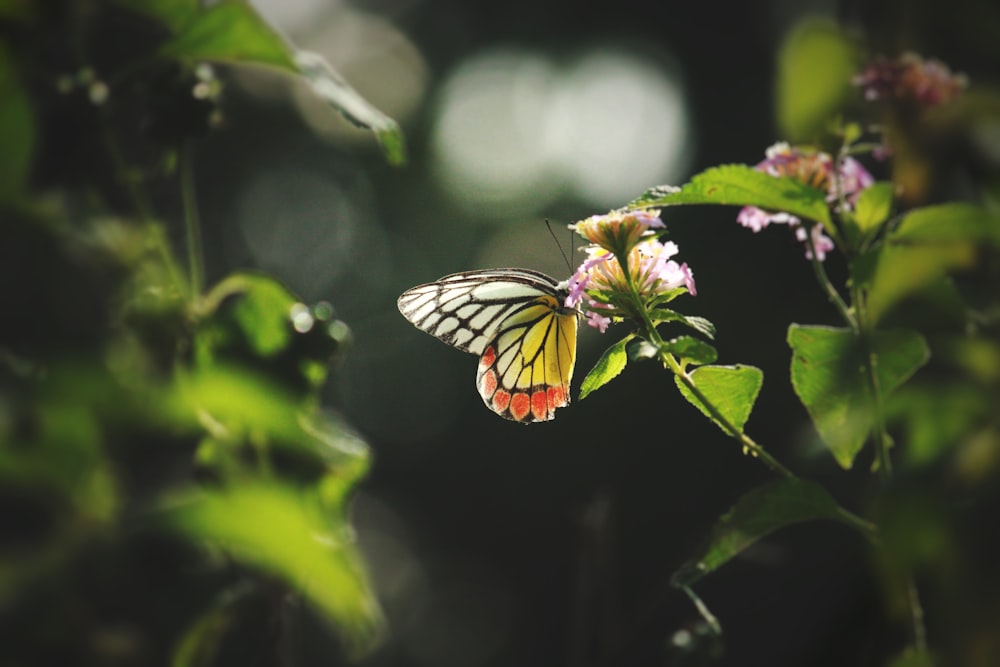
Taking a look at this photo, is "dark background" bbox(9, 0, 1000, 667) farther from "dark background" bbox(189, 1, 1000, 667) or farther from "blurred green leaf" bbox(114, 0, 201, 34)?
"blurred green leaf" bbox(114, 0, 201, 34)

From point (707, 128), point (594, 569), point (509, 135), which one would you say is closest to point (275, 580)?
point (594, 569)

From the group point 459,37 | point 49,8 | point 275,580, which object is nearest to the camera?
point 49,8

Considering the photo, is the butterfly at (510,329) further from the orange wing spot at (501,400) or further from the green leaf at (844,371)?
the green leaf at (844,371)

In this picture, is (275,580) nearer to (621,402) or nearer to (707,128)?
(621,402)

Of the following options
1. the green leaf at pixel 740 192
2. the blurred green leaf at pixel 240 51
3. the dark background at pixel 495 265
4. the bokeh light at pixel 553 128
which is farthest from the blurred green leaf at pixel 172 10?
the bokeh light at pixel 553 128

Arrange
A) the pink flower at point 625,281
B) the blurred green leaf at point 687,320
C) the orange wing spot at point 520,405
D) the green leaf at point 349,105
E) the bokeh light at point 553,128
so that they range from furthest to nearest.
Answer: the bokeh light at point 553,128, the orange wing spot at point 520,405, the pink flower at point 625,281, the blurred green leaf at point 687,320, the green leaf at point 349,105
